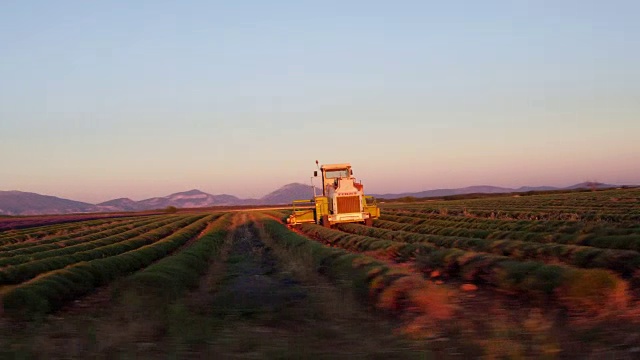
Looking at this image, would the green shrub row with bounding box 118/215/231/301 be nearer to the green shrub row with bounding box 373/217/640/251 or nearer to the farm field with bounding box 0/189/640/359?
the farm field with bounding box 0/189/640/359

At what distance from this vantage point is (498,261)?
15.2 meters

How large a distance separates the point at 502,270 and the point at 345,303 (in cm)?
408

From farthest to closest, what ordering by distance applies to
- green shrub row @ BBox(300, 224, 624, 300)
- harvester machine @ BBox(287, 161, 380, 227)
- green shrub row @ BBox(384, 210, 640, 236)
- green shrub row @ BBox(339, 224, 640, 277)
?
harvester machine @ BBox(287, 161, 380, 227) → green shrub row @ BBox(384, 210, 640, 236) → green shrub row @ BBox(339, 224, 640, 277) → green shrub row @ BBox(300, 224, 624, 300)

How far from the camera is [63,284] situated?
15.9m

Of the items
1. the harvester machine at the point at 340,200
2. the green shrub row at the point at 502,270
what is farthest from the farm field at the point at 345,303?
the harvester machine at the point at 340,200

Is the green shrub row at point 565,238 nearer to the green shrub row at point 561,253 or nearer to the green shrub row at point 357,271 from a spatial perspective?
the green shrub row at point 561,253

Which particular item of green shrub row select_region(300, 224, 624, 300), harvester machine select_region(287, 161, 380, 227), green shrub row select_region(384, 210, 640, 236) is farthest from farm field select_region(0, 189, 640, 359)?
harvester machine select_region(287, 161, 380, 227)

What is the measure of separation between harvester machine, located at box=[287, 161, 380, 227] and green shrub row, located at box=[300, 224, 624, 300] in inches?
578

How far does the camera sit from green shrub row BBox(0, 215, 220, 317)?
524 inches

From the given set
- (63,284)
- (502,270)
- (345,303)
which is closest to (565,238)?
(502,270)

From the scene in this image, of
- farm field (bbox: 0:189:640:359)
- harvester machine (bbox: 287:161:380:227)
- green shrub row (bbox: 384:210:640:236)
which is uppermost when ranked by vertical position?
harvester machine (bbox: 287:161:380:227)

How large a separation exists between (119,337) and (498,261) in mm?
9942

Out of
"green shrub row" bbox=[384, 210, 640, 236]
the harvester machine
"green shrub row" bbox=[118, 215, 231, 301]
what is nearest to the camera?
"green shrub row" bbox=[118, 215, 231, 301]

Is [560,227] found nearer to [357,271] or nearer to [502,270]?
[502,270]
